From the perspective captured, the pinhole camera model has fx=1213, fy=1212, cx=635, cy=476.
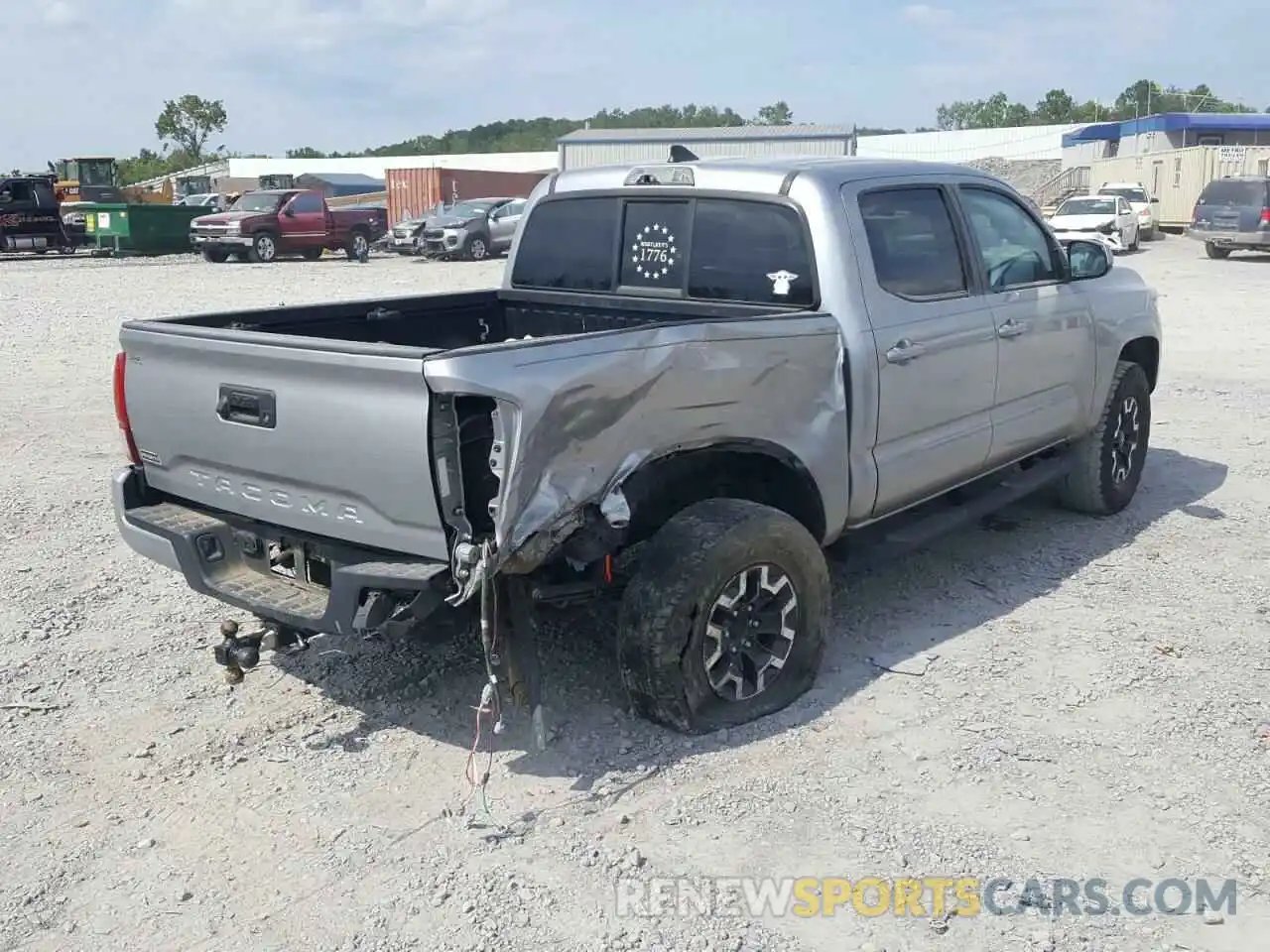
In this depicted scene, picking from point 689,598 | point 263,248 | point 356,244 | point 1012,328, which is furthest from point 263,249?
point 689,598

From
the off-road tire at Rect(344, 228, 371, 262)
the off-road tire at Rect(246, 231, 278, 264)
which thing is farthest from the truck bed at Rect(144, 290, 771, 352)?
the off-road tire at Rect(344, 228, 371, 262)

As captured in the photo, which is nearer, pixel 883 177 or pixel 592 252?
pixel 883 177

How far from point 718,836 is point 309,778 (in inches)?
53.8

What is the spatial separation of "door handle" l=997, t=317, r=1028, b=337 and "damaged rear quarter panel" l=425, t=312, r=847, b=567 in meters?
1.23

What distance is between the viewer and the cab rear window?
15.6 feet

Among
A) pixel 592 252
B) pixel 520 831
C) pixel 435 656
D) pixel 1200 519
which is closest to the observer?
pixel 520 831

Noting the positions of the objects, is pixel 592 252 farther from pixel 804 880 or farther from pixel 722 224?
pixel 804 880

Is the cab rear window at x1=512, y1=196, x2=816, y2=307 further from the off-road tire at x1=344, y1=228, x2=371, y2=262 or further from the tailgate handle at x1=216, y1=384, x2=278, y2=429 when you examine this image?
the off-road tire at x1=344, y1=228, x2=371, y2=262

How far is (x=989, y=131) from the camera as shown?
7181 centimetres

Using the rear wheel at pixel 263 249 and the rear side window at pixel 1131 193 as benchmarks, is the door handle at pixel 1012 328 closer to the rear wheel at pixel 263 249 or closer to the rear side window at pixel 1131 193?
the rear wheel at pixel 263 249

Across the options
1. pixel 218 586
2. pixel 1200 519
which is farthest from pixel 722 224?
pixel 1200 519

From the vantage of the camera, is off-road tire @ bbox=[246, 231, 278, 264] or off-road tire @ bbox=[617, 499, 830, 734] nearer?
off-road tire @ bbox=[617, 499, 830, 734]

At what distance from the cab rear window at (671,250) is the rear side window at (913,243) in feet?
1.13

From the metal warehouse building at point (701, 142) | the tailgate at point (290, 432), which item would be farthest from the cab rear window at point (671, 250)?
the metal warehouse building at point (701, 142)
